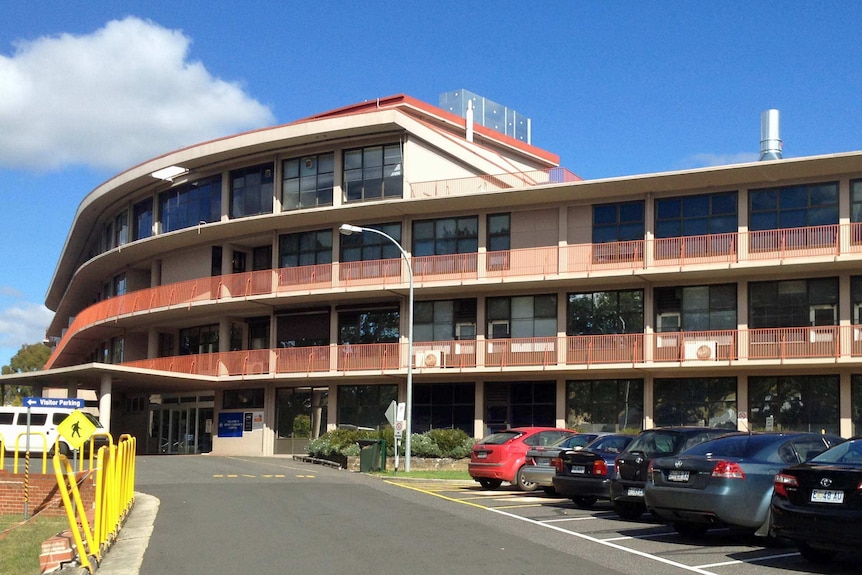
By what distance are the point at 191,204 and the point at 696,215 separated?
2287 centimetres

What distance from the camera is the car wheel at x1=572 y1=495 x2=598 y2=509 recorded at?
19.8 meters

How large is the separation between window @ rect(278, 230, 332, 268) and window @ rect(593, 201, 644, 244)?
11.6m

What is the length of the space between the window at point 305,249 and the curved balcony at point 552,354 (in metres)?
3.75

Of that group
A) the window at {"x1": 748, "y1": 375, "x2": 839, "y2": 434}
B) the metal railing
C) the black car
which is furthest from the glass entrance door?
the black car

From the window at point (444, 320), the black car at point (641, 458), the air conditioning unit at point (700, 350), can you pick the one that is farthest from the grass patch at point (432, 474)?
the black car at point (641, 458)

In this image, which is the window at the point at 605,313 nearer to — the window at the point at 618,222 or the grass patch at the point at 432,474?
the window at the point at 618,222

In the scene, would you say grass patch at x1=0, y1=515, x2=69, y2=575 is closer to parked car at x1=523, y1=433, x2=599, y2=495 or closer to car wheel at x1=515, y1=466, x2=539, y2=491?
parked car at x1=523, y1=433, x2=599, y2=495

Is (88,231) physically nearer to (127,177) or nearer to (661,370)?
(127,177)

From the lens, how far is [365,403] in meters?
43.2

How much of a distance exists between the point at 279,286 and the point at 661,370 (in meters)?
16.3

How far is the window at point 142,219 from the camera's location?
50.1 metres

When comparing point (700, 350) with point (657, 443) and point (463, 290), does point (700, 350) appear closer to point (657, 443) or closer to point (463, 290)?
point (463, 290)

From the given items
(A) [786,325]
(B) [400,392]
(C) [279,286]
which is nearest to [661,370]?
(A) [786,325]

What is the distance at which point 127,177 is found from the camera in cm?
4919
